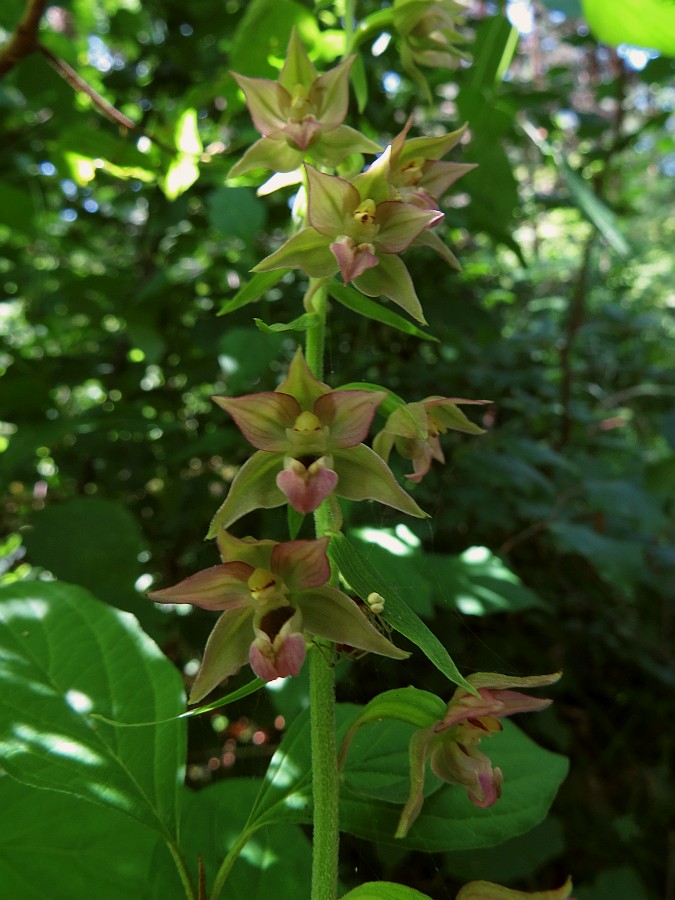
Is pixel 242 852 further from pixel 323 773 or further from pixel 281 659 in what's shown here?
pixel 281 659

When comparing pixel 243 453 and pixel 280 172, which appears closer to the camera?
pixel 280 172

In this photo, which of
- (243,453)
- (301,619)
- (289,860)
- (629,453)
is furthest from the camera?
(629,453)

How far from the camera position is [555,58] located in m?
9.42

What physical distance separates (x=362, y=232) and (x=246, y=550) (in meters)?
0.37

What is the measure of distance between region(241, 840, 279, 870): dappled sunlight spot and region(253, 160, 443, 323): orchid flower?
701 mm

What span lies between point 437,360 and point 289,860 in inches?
69.8

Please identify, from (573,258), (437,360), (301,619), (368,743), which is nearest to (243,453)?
(437,360)

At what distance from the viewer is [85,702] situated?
37.7 inches

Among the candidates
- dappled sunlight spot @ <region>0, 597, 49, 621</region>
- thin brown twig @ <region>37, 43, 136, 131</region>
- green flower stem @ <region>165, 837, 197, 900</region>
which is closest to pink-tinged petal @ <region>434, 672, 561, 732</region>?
green flower stem @ <region>165, 837, 197, 900</region>

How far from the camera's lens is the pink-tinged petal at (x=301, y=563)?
687mm

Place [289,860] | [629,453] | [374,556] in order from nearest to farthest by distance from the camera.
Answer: [289,860] → [374,556] → [629,453]

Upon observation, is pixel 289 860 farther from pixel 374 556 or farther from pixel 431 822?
pixel 374 556

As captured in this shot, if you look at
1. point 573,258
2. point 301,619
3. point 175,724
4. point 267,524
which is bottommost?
point 573,258

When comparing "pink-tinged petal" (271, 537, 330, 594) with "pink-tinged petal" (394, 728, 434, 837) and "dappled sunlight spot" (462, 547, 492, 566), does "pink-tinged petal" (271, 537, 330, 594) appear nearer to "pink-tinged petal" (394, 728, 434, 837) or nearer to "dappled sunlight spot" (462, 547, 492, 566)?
"pink-tinged petal" (394, 728, 434, 837)
